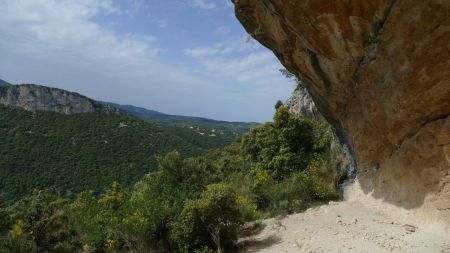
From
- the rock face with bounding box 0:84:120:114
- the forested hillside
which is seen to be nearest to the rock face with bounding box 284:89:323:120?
the forested hillside

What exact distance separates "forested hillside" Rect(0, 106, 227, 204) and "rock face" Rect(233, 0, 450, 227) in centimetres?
4258

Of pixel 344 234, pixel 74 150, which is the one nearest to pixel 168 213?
pixel 344 234

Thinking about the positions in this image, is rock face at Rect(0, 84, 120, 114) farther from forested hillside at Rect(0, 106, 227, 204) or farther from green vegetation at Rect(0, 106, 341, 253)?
green vegetation at Rect(0, 106, 341, 253)

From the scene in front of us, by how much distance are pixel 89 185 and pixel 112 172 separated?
6.86 metres

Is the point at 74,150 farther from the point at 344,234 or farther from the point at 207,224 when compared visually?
the point at 344,234

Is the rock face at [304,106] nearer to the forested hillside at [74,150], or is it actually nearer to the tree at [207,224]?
the tree at [207,224]

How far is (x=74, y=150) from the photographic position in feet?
214

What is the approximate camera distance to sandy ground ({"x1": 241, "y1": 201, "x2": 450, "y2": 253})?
8.88 meters

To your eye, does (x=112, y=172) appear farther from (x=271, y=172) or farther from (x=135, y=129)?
(x=271, y=172)

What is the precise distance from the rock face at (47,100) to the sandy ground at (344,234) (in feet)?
270

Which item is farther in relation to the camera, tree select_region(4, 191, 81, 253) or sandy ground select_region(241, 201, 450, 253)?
tree select_region(4, 191, 81, 253)

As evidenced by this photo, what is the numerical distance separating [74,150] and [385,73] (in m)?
61.8

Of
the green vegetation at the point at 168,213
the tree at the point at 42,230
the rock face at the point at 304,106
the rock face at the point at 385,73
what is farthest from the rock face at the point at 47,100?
the rock face at the point at 385,73

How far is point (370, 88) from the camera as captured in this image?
35.5 feet
